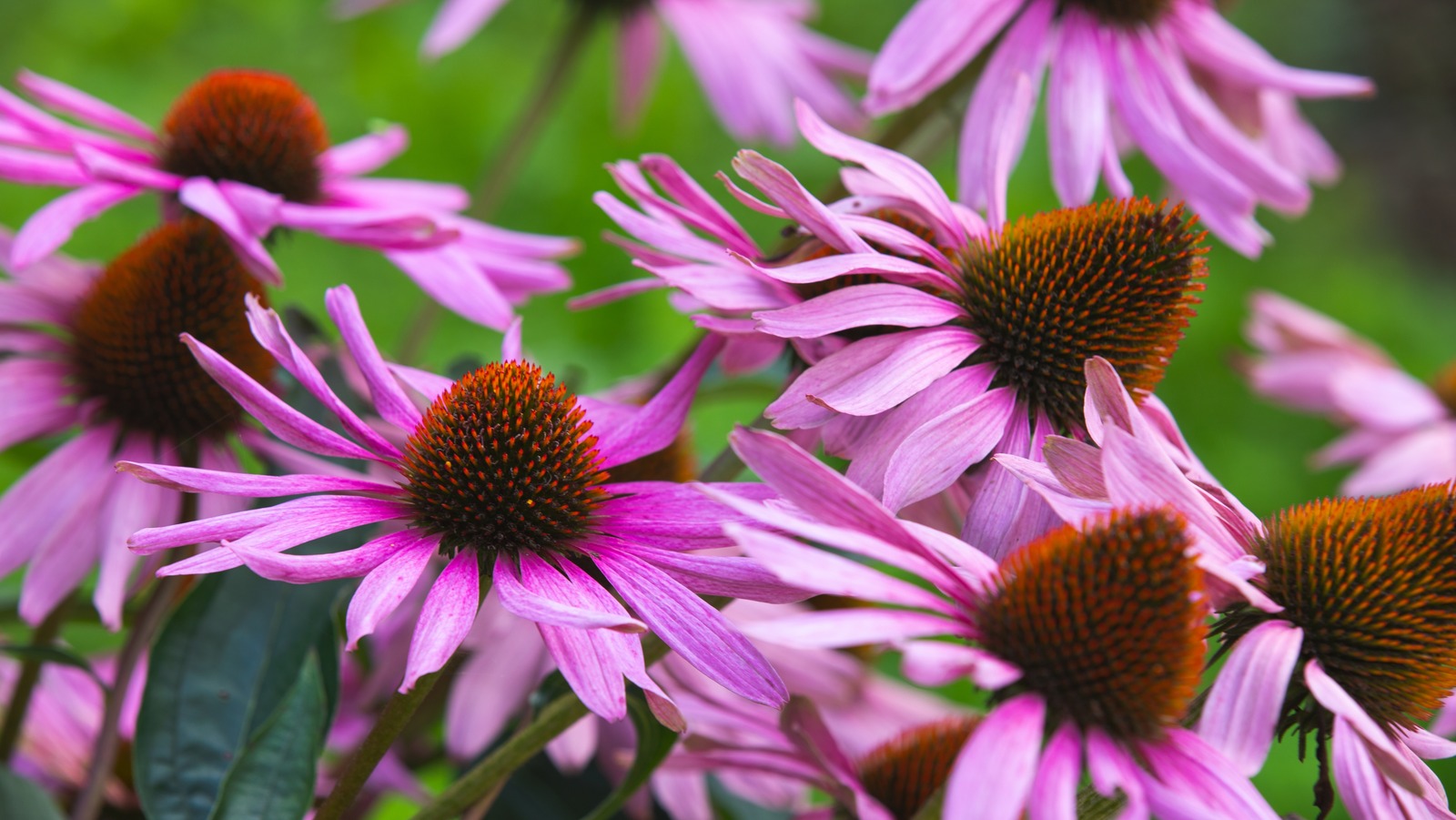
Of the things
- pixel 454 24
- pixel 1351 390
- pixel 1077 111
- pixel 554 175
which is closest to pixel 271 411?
pixel 1077 111

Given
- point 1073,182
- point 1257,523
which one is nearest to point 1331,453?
point 1073,182

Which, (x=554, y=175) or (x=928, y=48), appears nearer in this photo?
(x=928, y=48)

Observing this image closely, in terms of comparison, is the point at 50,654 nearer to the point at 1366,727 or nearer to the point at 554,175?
the point at 1366,727

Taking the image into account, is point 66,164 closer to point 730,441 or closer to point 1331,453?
point 730,441

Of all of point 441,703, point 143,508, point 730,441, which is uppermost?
point 730,441

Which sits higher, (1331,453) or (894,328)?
(894,328)

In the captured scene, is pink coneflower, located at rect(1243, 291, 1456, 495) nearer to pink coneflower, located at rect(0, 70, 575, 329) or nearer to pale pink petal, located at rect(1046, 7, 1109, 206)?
pale pink petal, located at rect(1046, 7, 1109, 206)

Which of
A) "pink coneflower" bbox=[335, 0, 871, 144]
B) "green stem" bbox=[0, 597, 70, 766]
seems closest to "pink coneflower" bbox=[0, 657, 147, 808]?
"green stem" bbox=[0, 597, 70, 766]
